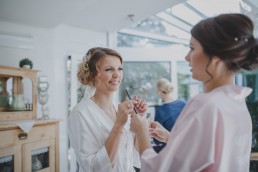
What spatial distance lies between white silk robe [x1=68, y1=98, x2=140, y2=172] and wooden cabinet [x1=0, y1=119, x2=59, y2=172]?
982mm

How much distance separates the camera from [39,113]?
2.54m

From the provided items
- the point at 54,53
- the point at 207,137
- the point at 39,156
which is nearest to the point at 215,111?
the point at 207,137

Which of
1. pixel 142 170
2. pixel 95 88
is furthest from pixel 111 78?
pixel 142 170

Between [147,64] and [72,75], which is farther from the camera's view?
[147,64]

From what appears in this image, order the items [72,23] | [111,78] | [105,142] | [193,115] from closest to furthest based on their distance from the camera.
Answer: [193,115], [105,142], [111,78], [72,23]

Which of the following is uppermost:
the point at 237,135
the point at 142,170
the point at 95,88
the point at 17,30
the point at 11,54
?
the point at 17,30

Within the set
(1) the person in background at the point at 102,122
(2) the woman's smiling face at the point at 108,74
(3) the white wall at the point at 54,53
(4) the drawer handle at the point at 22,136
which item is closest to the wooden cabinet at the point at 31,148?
(4) the drawer handle at the point at 22,136

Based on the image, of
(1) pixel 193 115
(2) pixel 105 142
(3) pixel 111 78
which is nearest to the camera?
(1) pixel 193 115

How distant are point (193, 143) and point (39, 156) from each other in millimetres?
1794

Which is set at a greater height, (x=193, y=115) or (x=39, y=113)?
(x=193, y=115)

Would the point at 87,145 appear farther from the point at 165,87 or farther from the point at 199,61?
the point at 165,87

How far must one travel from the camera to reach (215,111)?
631 millimetres

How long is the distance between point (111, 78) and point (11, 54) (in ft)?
5.35

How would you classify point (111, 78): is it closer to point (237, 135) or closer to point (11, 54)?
point (237, 135)
